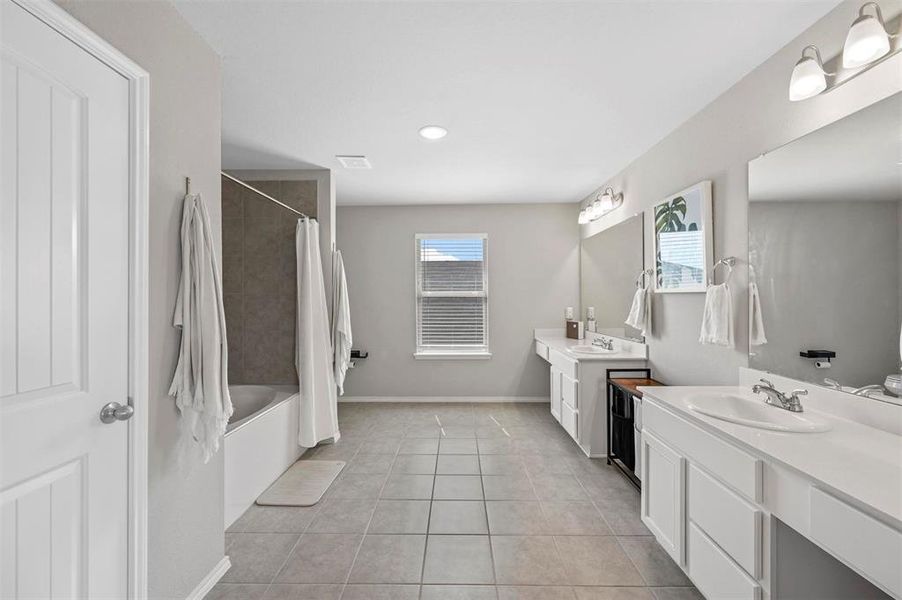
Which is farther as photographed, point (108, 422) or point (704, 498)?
point (704, 498)

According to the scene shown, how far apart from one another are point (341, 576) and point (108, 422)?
3.95 feet

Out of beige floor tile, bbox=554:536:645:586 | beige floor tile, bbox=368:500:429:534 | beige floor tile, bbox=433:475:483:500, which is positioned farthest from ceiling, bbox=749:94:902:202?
beige floor tile, bbox=368:500:429:534

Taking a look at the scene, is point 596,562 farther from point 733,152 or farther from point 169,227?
point 169,227

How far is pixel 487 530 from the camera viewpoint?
2234 mm

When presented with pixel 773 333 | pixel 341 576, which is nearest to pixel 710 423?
pixel 773 333

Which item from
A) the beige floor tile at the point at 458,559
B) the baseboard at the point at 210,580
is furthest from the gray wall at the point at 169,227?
the beige floor tile at the point at 458,559

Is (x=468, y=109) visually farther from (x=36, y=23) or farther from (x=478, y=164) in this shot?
(x=36, y=23)

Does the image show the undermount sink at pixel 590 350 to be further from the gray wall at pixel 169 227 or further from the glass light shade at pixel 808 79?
the gray wall at pixel 169 227

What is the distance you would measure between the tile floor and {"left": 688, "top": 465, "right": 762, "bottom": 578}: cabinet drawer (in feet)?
1.50

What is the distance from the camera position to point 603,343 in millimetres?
3887

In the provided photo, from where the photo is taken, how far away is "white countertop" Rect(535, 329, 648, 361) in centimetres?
321

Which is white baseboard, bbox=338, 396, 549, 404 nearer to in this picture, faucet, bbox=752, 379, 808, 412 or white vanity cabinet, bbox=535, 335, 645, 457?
white vanity cabinet, bbox=535, 335, 645, 457

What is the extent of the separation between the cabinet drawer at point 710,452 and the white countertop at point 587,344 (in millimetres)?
1280

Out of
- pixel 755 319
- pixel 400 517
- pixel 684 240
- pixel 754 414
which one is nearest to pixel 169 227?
pixel 400 517
